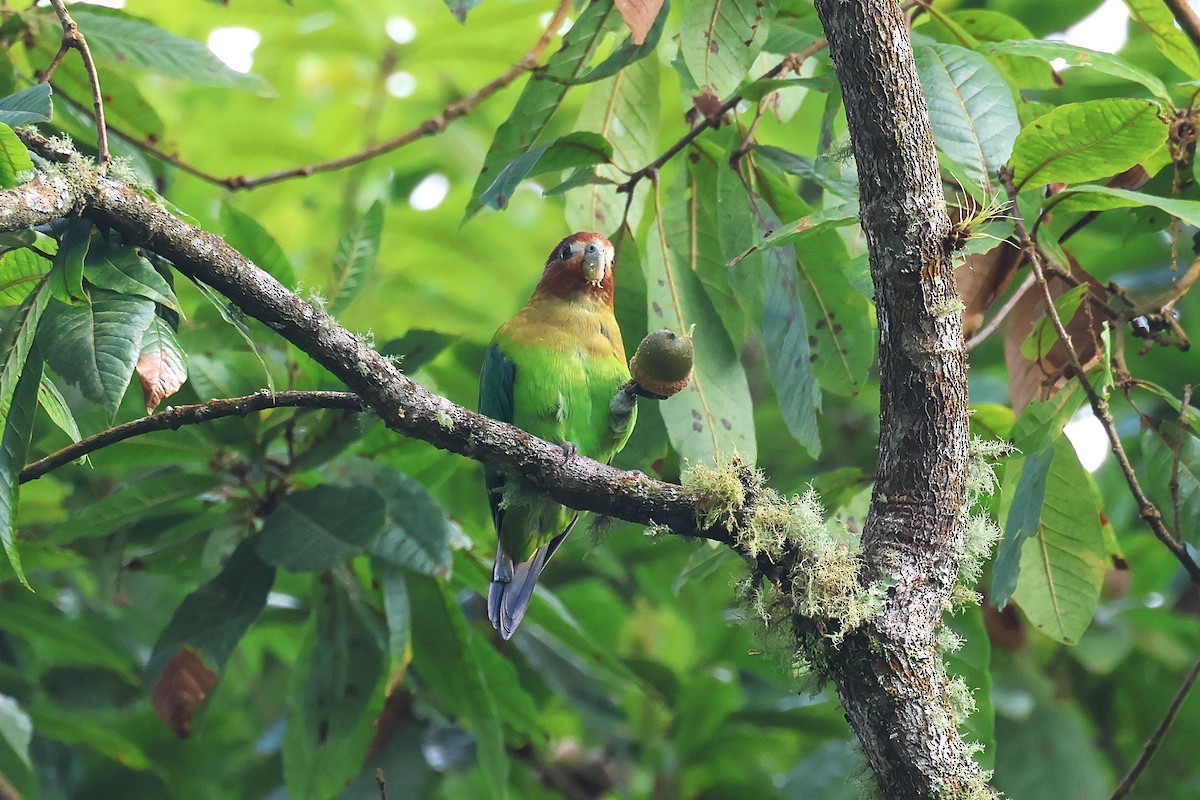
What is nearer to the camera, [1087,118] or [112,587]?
[1087,118]

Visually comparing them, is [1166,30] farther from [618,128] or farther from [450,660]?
[450,660]

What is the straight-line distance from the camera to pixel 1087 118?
2.04m

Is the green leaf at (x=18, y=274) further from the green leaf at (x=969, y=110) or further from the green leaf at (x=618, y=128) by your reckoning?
the green leaf at (x=969, y=110)

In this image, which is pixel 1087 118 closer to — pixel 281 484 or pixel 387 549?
pixel 387 549

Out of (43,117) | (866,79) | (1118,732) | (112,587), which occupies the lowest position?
(112,587)

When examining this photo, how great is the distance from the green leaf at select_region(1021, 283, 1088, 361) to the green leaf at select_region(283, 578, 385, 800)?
1.85 m

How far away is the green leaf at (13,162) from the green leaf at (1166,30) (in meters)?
2.46

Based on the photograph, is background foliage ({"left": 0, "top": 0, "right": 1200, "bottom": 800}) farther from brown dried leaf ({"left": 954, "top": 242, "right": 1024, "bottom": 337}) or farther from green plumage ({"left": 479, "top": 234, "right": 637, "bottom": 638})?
green plumage ({"left": 479, "top": 234, "right": 637, "bottom": 638})

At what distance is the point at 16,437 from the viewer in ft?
5.55

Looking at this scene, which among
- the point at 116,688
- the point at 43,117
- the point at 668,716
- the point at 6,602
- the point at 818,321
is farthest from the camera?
the point at 116,688

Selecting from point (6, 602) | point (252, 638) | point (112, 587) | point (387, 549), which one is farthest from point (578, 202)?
point (252, 638)

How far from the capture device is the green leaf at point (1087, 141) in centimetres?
202

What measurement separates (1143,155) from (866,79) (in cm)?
59

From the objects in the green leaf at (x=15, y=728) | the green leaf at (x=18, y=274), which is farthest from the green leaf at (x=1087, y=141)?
the green leaf at (x=15, y=728)
